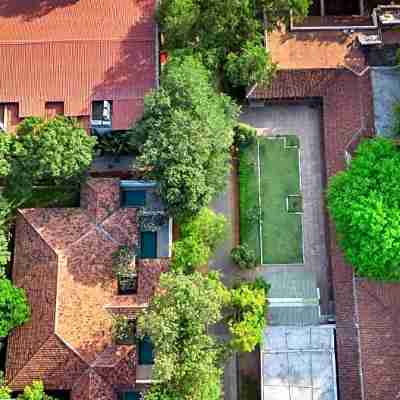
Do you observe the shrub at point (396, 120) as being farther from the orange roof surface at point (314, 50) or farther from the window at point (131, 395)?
the window at point (131, 395)

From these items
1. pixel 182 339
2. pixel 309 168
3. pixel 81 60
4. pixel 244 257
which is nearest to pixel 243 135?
pixel 309 168

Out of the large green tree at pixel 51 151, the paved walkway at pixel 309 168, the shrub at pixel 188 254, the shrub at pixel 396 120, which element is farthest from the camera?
the paved walkway at pixel 309 168

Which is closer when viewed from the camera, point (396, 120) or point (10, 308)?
point (10, 308)

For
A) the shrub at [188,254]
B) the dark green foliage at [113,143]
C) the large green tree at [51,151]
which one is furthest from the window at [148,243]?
the dark green foliage at [113,143]

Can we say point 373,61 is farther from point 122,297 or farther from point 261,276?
point 122,297

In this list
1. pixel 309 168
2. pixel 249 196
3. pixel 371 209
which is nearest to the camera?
pixel 371 209

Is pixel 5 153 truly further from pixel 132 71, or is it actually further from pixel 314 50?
pixel 314 50

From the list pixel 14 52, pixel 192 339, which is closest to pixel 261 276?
pixel 192 339
